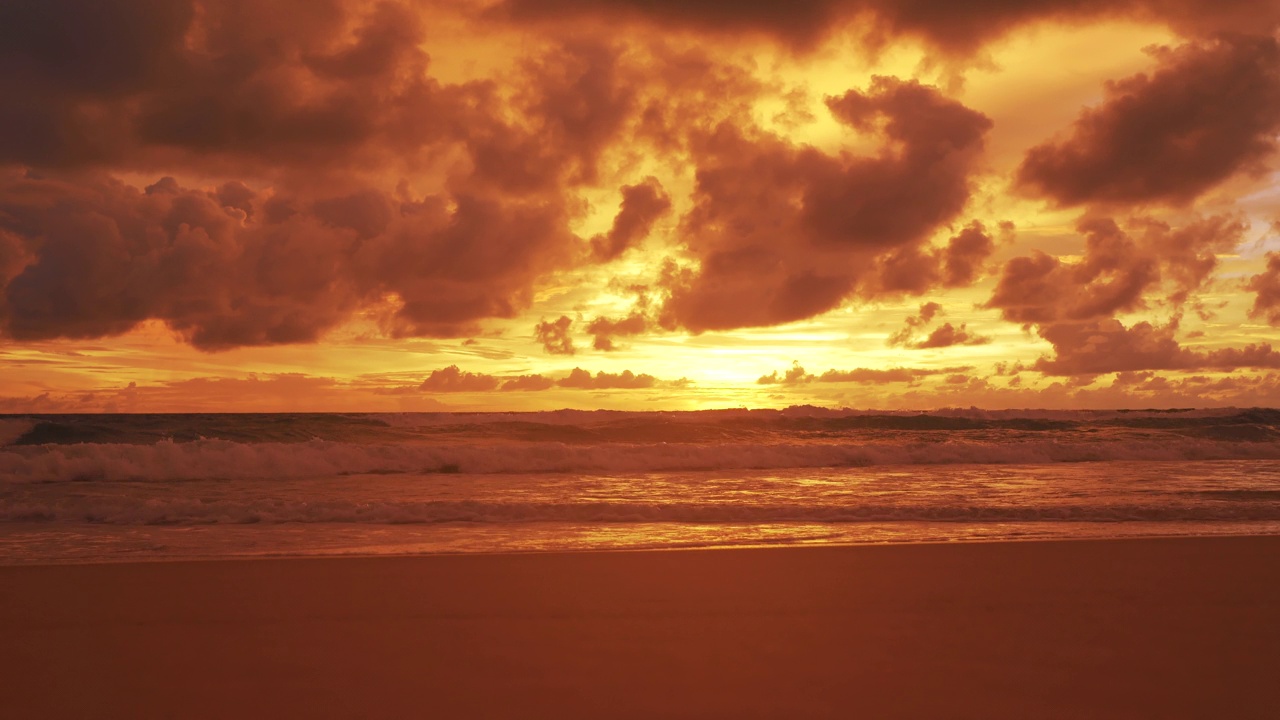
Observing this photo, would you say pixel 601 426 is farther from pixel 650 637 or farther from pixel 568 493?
pixel 650 637

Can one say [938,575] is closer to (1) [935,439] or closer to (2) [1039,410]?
(1) [935,439]

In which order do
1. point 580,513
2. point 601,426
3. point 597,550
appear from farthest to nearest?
1. point 601,426
2. point 580,513
3. point 597,550

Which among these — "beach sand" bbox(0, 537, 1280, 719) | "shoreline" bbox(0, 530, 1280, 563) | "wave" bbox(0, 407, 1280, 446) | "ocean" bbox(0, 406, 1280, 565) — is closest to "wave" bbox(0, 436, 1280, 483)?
"ocean" bbox(0, 406, 1280, 565)

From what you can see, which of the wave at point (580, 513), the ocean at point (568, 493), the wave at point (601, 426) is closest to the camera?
the ocean at point (568, 493)

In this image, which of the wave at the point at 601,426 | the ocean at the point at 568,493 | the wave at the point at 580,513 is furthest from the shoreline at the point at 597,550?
the wave at the point at 601,426

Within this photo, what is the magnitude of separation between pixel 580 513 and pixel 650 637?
6.53 metres

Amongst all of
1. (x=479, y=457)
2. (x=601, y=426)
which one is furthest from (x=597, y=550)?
(x=601, y=426)

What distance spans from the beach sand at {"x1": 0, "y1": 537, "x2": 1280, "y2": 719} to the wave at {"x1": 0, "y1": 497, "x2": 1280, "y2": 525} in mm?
3370

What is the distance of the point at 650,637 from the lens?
5.26 metres

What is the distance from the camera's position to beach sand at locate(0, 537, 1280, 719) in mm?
4227

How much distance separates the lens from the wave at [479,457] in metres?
18.0

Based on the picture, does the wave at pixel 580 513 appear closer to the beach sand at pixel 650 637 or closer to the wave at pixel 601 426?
the beach sand at pixel 650 637

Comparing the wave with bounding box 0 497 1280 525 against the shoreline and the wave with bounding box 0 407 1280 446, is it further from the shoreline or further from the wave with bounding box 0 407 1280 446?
Answer: the wave with bounding box 0 407 1280 446

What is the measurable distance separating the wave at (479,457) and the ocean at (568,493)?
0.06m
